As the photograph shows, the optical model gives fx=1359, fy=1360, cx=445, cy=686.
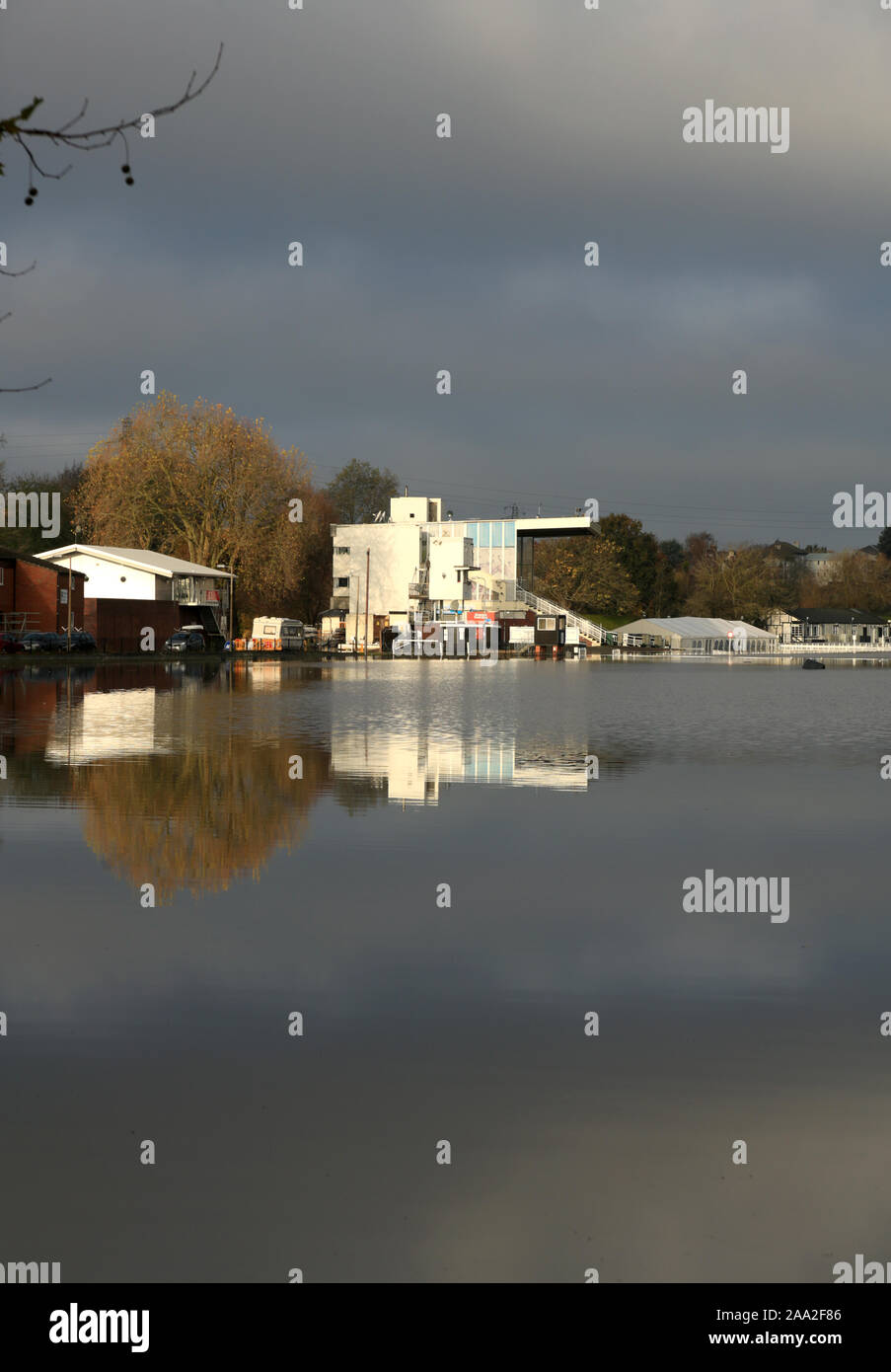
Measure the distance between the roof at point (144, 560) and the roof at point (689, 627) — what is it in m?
62.0

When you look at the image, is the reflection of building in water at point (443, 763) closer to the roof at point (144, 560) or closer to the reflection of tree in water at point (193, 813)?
the reflection of tree in water at point (193, 813)

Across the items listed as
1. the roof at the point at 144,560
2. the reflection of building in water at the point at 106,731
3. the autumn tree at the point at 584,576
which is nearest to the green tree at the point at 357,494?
the autumn tree at the point at 584,576

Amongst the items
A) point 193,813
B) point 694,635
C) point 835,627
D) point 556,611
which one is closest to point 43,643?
point 193,813

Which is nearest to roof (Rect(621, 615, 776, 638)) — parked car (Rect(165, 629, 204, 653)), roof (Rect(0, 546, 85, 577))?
parked car (Rect(165, 629, 204, 653))

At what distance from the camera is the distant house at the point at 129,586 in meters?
86.6

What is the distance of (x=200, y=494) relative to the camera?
98.1 metres

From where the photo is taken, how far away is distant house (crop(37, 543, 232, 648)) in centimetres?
8662

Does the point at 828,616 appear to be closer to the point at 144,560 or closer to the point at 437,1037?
the point at 144,560

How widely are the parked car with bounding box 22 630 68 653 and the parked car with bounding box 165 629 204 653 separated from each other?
14475 mm

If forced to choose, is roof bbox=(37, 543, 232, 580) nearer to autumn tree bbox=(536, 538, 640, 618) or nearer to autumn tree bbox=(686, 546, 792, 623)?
autumn tree bbox=(536, 538, 640, 618)

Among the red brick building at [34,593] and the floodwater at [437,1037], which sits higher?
the red brick building at [34,593]

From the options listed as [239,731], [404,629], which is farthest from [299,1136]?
[404,629]
